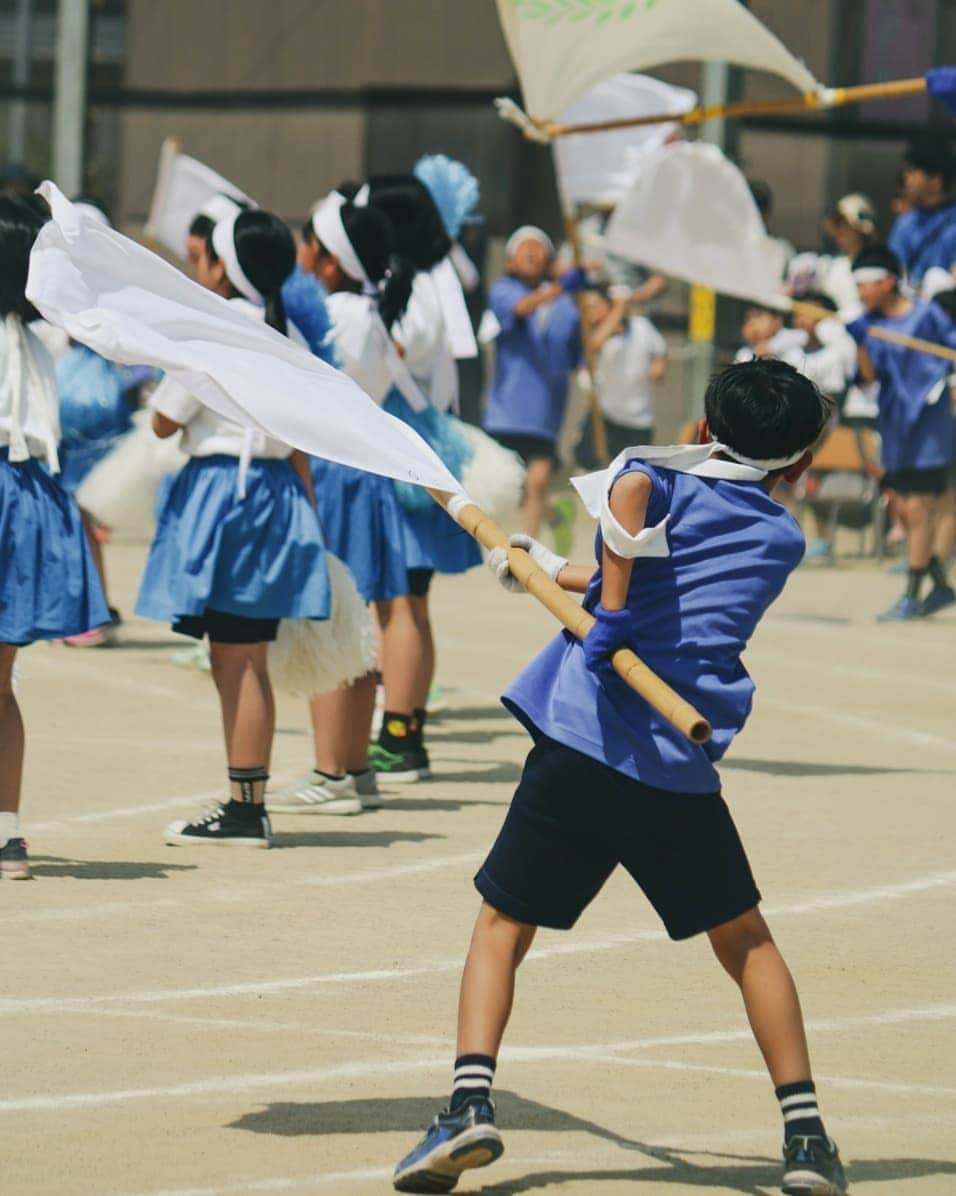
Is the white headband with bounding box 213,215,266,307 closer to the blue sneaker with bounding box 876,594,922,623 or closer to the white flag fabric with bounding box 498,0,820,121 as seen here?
the white flag fabric with bounding box 498,0,820,121

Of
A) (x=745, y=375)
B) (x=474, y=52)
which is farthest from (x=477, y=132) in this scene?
(x=745, y=375)

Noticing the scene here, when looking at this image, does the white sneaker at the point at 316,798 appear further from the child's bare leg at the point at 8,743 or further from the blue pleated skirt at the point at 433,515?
the child's bare leg at the point at 8,743

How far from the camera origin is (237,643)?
310 inches

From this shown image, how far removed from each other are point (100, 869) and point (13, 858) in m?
0.34

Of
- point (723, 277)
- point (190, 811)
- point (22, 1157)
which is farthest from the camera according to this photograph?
point (723, 277)

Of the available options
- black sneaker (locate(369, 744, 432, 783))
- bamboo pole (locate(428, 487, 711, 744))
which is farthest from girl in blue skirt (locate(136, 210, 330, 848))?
bamboo pole (locate(428, 487, 711, 744))

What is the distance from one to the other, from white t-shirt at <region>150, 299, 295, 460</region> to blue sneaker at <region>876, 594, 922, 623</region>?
752cm

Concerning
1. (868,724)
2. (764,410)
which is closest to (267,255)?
(764,410)

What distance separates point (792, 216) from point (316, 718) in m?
14.8

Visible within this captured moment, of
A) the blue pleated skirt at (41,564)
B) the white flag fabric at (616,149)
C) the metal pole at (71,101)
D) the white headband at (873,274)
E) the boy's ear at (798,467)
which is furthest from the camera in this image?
the metal pole at (71,101)

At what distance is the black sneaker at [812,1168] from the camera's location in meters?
Result: 4.68

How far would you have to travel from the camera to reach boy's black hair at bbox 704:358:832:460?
4.98m

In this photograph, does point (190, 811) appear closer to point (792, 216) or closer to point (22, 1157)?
point (22, 1157)

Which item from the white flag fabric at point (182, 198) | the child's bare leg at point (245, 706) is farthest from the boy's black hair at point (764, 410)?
the white flag fabric at point (182, 198)
